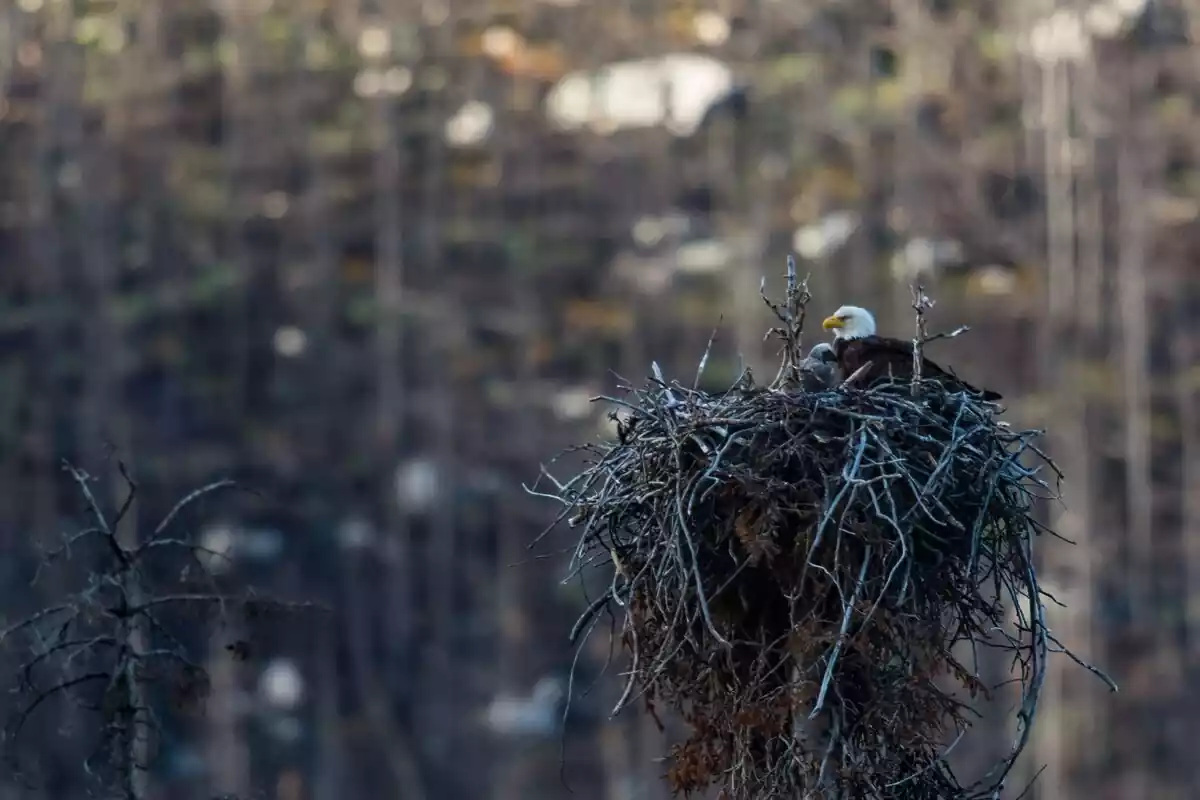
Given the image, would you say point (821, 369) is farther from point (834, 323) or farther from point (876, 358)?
point (834, 323)

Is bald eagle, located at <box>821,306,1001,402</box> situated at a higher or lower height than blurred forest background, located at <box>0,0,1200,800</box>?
lower

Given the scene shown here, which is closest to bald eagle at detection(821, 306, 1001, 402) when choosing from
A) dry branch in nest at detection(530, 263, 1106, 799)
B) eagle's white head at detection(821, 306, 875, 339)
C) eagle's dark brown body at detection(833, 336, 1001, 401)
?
eagle's dark brown body at detection(833, 336, 1001, 401)

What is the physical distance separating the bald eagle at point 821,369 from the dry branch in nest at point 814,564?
48 centimetres

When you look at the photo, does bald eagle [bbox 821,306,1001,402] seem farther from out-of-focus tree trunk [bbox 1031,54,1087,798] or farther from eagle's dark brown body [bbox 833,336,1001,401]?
out-of-focus tree trunk [bbox 1031,54,1087,798]

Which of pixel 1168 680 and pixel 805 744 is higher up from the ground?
pixel 1168 680

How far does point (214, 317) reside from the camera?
1678 centimetres

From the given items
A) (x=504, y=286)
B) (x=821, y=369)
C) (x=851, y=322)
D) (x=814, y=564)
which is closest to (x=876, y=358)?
(x=821, y=369)

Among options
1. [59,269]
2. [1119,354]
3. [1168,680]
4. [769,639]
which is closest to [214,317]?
[59,269]

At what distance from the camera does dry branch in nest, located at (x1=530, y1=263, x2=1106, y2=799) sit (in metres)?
4.46

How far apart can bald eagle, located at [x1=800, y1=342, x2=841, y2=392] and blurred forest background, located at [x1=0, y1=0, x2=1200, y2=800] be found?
939 cm

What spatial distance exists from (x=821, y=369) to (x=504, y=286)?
36.6 ft

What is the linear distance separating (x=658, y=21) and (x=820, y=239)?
2.94 m

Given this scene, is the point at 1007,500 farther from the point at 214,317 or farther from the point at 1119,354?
the point at 214,317

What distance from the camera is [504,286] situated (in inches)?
656
